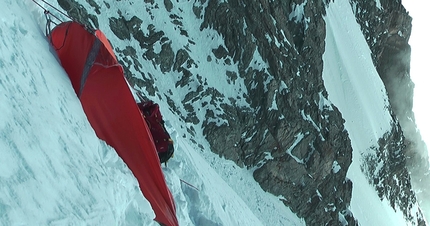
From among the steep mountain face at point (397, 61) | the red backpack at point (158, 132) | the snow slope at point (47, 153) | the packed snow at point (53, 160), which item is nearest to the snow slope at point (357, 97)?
the steep mountain face at point (397, 61)

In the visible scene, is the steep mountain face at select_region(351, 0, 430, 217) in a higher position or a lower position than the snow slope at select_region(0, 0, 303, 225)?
higher

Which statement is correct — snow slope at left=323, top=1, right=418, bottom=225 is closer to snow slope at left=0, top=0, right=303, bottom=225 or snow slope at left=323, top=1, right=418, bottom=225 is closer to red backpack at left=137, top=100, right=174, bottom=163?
red backpack at left=137, top=100, right=174, bottom=163

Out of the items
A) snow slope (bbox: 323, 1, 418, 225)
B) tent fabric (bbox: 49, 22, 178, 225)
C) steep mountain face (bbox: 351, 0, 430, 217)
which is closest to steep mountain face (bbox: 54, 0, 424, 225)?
snow slope (bbox: 323, 1, 418, 225)

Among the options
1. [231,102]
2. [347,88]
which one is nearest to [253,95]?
[231,102]

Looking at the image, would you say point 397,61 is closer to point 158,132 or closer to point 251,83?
point 251,83

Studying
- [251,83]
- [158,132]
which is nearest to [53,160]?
[158,132]

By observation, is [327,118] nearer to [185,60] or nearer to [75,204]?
[185,60]
